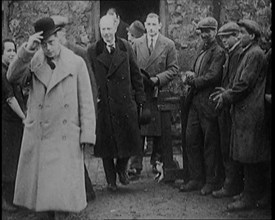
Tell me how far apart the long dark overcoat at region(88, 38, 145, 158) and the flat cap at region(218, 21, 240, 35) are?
2.36ft

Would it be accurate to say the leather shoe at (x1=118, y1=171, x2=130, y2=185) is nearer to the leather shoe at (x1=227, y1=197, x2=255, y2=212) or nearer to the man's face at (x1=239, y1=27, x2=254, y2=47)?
the leather shoe at (x1=227, y1=197, x2=255, y2=212)

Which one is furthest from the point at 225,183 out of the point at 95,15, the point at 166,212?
the point at 95,15

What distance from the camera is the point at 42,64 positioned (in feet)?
11.6

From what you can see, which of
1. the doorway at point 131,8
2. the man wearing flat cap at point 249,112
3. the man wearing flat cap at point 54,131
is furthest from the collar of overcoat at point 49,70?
the doorway at point 131,8

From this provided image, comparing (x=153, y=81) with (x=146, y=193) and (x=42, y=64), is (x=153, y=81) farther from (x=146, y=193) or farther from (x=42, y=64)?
(x=42, y=64)

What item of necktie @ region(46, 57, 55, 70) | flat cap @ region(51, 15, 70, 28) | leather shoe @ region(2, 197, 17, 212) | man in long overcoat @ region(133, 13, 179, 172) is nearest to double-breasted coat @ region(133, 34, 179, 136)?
man in long overcoat @ region(133, 13, 179, 172)

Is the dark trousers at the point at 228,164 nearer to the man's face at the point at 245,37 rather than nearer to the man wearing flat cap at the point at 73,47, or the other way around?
the man's face at the point at 245,37

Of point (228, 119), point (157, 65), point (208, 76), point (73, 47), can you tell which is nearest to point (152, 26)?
point (157, 65)

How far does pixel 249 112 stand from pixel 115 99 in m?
0.99

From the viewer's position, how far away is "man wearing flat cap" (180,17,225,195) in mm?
4102

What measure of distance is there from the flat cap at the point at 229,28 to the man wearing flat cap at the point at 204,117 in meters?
0.13

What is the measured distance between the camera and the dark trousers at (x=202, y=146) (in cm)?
422

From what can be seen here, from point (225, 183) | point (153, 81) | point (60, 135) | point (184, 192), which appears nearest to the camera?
point (60, 135)

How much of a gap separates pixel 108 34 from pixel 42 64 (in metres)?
0.73
